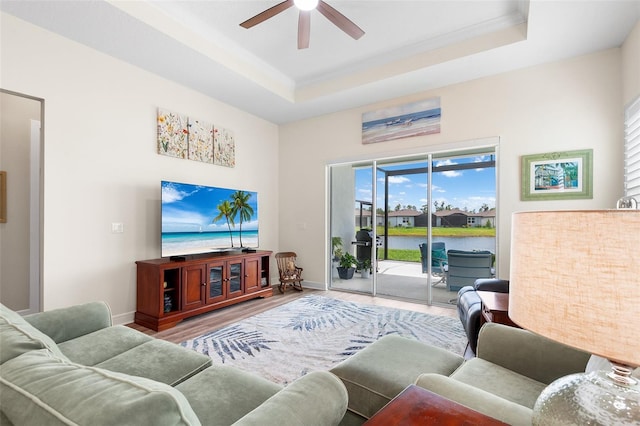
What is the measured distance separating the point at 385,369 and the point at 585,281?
115cm

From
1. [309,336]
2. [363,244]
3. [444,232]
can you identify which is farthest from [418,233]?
[309,336]

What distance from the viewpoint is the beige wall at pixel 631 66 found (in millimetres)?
2711

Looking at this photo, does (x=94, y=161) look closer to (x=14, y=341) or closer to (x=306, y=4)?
(x=306, y=4)

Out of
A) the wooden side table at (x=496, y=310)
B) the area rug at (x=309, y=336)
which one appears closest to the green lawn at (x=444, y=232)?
the area rug at (x=309, y=336)

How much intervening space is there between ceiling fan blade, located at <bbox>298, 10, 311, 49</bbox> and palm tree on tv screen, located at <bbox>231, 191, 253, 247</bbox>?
2.25 meters

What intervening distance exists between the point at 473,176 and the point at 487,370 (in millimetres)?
3110

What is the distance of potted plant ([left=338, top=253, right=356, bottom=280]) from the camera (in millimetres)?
5148

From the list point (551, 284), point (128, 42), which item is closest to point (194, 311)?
point (128, 42)

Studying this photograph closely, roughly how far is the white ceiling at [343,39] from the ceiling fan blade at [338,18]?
39cm

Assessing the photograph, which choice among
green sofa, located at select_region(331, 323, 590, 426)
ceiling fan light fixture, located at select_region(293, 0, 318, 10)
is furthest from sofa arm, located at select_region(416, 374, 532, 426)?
ceiling fan light fixture, located at select_region(293, 0, 318, 10)

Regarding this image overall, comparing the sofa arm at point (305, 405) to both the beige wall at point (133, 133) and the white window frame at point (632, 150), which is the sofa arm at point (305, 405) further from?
the white window frame at point (632, 150)

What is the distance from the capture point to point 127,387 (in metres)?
0.65

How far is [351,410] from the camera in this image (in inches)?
55.9

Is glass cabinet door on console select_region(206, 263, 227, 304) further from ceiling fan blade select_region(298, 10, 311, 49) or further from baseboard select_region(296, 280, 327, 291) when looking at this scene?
ceiling fan blade select_region(298, 10, 311, 49)
